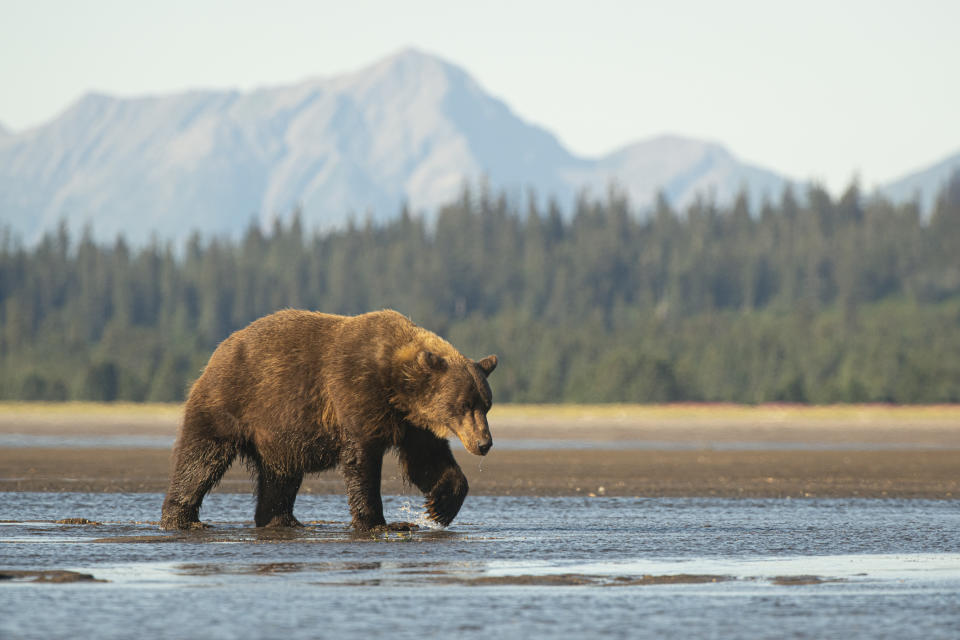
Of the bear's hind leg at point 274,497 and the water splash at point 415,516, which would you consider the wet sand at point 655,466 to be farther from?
the bear's hind leg at point 274,497

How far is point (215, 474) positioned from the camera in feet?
62.1

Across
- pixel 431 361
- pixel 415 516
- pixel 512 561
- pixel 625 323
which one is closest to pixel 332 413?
pixel 431 361

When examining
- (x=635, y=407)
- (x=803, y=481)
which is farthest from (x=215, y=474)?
(x=635, y=407)

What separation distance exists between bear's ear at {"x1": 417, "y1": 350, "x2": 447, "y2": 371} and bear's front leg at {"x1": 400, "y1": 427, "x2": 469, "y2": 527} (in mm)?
1045

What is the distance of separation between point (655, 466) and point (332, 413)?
2088cm

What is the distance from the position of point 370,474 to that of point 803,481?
51.3ft

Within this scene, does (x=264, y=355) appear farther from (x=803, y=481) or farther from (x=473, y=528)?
(x=803, y=481)

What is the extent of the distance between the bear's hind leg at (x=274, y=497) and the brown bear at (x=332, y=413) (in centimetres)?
1

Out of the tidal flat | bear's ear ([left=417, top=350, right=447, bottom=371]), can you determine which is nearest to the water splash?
the tidal flat

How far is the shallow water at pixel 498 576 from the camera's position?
1212cm

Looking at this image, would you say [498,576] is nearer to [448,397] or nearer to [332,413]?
[448,397]

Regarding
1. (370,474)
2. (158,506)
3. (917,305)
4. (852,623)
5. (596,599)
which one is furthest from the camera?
(917,305)

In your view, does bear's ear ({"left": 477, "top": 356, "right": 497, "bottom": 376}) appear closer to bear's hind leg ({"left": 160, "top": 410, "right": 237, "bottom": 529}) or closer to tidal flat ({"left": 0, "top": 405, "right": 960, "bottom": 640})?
tidal flat ({"left": 0, "top": 405, "right": 960, "bottom": 640})

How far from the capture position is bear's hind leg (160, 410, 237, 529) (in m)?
18.9
